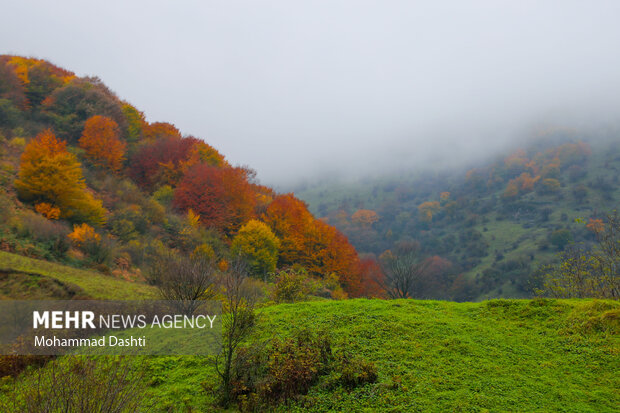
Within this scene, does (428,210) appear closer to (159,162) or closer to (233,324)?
(159,162)

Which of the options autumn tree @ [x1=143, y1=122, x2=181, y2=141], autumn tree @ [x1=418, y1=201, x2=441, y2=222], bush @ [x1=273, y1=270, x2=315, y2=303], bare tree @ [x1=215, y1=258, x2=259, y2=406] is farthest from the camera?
autumn tree @ [x1=418, y1=201, x2=441, y2=222]

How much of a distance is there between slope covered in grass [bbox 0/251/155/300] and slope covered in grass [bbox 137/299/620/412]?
10.2 meters

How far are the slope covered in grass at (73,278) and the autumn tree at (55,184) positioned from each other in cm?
1084

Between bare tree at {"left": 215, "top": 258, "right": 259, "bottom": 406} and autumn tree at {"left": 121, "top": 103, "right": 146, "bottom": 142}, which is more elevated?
autumn tree at {"left": 121, "top": 103, "right": 146, "bottom": 142}

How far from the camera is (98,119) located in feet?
149

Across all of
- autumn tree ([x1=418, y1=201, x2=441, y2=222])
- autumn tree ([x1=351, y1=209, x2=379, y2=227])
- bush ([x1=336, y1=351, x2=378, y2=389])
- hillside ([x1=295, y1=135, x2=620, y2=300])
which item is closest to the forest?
bush ([x1=336, y1=351, x2=378, y2=389])

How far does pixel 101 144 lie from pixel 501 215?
113853 mm

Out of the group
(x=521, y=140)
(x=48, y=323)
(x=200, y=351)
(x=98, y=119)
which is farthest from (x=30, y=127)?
(x=521, y=140)

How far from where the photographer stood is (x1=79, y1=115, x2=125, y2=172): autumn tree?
43969 mm

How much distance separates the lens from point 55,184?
27.6 metres

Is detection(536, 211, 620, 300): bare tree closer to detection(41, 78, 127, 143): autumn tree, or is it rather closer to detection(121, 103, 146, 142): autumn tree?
detection(41, 78, 127, 143): autumn tree

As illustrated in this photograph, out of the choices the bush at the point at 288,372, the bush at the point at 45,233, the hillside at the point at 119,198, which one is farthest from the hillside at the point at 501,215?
the bush at the point at 288,372

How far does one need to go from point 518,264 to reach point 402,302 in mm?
77595

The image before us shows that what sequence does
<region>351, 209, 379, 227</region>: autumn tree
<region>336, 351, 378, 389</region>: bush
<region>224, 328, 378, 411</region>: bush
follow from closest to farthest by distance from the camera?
<region>224, 328, 378, 411</region>: bush, <region>336, 351, 378, 389</region>: bush, <region>351, 209, 379, 227</region>: autumn tree
